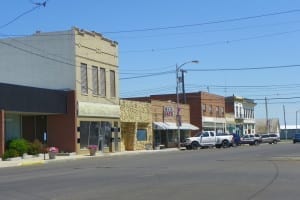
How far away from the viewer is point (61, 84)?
50.2m

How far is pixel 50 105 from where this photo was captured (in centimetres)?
4741

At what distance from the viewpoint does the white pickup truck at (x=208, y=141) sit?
65.2m

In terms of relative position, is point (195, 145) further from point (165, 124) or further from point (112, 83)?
point (112, 83)

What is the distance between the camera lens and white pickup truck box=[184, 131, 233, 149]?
6525 centimetres

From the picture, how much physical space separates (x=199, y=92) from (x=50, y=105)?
4174 centimetres

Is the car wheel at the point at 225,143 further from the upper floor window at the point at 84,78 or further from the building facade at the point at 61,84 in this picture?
the upper floor window at the point at 84,78

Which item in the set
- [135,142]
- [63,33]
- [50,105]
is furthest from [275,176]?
[135,142]


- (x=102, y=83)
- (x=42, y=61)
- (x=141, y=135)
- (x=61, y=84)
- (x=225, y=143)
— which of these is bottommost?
(x=225, y=143)

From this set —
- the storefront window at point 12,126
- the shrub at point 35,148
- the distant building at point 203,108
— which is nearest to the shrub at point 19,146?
the shrub at point 35,148

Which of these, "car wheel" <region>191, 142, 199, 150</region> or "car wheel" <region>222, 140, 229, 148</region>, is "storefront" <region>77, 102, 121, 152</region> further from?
"car wheel" <region>222, 140, 229, 148</region>

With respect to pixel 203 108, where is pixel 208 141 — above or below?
below

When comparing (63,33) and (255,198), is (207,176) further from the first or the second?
(63,33)

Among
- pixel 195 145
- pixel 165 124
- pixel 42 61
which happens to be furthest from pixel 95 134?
pixel 165 124

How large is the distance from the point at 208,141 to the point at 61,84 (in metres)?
21.7
